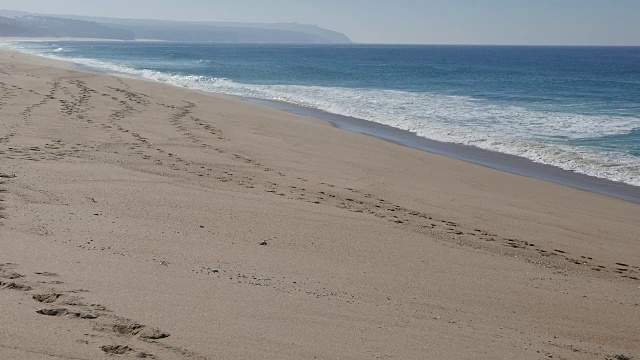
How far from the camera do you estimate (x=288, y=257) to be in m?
5.75

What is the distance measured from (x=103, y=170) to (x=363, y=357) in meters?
5.27

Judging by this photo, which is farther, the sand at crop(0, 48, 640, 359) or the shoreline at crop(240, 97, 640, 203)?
the shoreline at crop(240, 97, 640, 203)

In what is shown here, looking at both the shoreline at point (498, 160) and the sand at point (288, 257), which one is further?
the shoreline at point (498, 160)

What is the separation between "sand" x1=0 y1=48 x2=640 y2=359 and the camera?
4023 mm

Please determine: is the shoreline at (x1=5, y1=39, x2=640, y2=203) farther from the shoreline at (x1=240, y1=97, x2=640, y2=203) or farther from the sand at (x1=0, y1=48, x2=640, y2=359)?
the sand at (x1=0, y1=48, x2=640, y2=359)

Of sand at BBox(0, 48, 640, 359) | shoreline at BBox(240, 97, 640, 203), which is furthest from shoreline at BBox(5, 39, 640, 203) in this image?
sand at BBox(0, 48, 640, 359)

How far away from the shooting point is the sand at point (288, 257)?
4.02 meters

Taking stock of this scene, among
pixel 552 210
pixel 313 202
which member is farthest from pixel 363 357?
pixel 552 210

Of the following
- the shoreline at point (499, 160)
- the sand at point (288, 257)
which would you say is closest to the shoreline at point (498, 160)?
the shoreline at point (499, 160)

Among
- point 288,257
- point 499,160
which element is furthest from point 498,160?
point 288,257

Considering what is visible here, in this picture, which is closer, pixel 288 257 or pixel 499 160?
pixel 288 257

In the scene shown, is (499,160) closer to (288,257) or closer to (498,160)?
(498,160)

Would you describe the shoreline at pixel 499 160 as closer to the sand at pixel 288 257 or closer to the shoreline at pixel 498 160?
the shoreline at pixel 498 160

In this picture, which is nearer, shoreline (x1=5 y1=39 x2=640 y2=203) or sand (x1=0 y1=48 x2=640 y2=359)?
sand (x1=0 y1=48 x2=640 y2=359)
